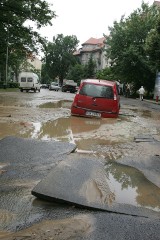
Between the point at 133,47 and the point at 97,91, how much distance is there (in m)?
35.7

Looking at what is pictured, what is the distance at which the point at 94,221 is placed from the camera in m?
3.45

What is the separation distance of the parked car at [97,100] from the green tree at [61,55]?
313 feet

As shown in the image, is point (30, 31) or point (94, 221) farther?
point (30, 31)

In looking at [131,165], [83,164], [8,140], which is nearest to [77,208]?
[83,164]

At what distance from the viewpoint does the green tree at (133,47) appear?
47.2 m

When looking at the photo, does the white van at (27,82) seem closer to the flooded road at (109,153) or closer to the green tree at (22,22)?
the green tree at (22,22)

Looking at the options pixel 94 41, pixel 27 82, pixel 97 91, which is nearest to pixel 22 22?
pixel 27 82

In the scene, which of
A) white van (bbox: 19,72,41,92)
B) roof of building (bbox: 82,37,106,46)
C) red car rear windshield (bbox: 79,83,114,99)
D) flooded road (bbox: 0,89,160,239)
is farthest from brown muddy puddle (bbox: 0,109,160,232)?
roof of building (bbox: 82,37,106,46)

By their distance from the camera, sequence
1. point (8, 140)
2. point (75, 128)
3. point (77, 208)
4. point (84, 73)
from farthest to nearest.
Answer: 1. point (84, 73)
2. point (75, 128)
3. point (8, 140)
4. point (77, 208)

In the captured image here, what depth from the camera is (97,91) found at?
12.9m

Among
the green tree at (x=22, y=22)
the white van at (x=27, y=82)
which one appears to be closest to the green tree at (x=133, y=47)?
the white van at (x=27, y=82)

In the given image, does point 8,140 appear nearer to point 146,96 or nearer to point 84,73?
point 146,96

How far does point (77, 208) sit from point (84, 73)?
88474mm

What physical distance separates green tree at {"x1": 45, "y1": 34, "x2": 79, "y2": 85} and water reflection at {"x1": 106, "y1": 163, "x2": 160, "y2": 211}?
103043 millimetres
